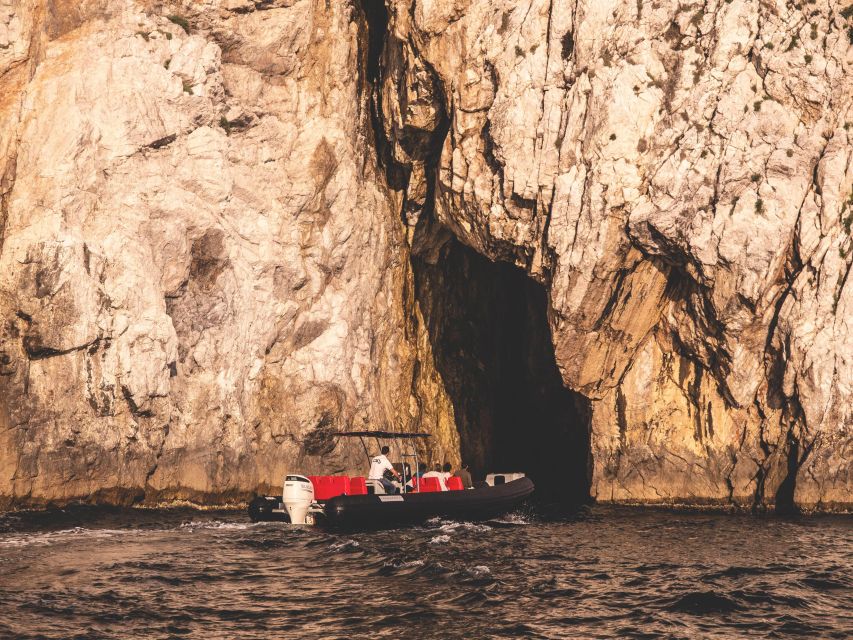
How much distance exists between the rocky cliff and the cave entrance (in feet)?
12.8

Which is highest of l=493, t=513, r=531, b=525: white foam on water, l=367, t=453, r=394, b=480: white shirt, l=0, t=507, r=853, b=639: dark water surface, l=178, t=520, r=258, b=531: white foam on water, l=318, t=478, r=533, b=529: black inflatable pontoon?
l=367, t=453, r=394, b=480: white shirt

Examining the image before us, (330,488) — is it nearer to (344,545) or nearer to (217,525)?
(217,525)

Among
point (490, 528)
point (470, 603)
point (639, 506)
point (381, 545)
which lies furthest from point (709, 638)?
point (639, 506)

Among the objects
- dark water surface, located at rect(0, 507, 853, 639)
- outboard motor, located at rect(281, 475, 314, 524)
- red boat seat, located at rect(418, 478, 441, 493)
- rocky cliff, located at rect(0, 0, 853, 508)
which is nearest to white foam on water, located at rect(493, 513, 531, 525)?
red boat seat, located at rect(418, 478, 441, 493)

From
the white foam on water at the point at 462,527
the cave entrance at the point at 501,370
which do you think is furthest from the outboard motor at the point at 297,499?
the cave entrance at the point at 501,370

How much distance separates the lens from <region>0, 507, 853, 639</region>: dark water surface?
42.2 feet

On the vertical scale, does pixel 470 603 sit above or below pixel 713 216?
below

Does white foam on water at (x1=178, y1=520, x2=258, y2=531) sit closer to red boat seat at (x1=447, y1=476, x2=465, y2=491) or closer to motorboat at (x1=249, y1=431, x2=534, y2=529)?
motorboat at (x1=249, y1=431, x2=534, y2=529)

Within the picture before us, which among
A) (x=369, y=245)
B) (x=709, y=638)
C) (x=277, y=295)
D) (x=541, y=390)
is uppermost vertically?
(x=369, y=245)

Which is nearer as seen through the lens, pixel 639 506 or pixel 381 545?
pixel 381 545

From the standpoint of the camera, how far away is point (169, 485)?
1090 inches

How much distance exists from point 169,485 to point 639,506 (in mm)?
13753

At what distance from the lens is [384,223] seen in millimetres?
34688

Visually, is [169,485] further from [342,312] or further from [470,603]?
[470,603]
